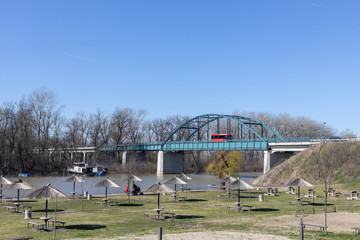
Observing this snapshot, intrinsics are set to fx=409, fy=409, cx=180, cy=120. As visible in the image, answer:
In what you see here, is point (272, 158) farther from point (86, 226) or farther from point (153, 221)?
point (86, 226)

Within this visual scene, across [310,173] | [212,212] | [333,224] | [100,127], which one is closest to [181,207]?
[212,212]

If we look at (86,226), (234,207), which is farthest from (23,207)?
(234,207)

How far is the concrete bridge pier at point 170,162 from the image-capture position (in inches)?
4513

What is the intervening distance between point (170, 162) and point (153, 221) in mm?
91869

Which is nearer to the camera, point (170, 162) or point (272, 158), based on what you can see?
point (272, 158)

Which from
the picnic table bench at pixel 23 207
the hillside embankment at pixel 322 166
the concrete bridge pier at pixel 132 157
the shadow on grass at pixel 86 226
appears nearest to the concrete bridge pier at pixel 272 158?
the hillside embankment at pixel 322 166

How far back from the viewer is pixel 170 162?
4660 inches

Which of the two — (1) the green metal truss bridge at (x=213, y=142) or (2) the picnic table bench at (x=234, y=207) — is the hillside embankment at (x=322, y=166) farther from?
(2) the picnic table bench at (x=234, y=207)

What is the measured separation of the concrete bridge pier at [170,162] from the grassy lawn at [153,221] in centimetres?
7447

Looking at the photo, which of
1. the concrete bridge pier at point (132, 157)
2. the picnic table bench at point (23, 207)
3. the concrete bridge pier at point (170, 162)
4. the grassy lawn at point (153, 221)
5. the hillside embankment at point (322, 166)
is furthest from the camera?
the concrete bridge pier at point (132, 157)

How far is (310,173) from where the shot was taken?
62.4 m

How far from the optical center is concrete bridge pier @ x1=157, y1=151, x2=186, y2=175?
115 meters

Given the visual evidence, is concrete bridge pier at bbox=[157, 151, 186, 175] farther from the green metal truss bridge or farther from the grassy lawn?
the grassy lawn

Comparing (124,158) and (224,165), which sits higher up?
(224,165)
